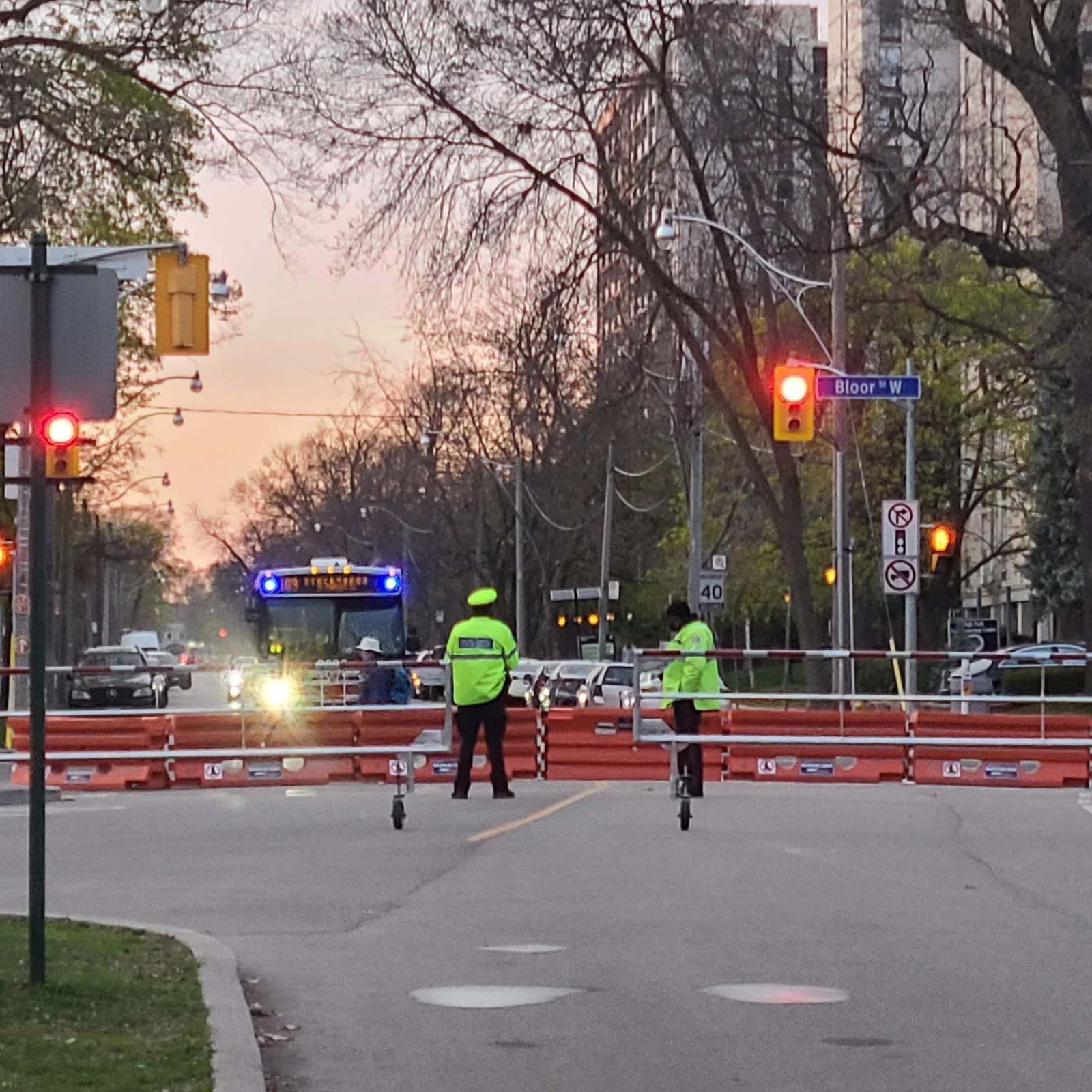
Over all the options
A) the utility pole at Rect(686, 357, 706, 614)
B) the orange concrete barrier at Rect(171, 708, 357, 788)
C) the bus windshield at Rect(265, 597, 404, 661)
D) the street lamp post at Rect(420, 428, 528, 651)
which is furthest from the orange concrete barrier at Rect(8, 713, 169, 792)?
the street lamp post at Rect(420, 428, 528, 651)

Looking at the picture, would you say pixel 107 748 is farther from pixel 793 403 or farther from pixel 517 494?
pixel 517 494

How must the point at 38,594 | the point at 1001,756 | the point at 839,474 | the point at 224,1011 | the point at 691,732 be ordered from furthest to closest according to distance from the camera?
the point at 839,474
the point at 1001,756
the point at 691,732
the point at 38,594
the point at 224,1011

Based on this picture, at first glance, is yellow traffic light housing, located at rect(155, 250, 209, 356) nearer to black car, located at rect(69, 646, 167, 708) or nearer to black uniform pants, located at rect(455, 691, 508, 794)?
black uniform pants, located at rect(455, 691, 508, 794)

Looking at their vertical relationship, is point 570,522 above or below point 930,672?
above

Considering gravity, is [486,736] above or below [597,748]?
above

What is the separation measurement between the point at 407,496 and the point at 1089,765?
6163cm

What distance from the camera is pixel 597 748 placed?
88.4 feet

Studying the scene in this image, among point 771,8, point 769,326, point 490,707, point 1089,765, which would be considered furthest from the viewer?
point 769,326

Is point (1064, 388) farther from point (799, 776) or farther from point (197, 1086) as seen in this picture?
point (197, 1086)

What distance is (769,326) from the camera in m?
37.8

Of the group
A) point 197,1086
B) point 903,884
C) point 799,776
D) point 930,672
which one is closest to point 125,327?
point 930,672

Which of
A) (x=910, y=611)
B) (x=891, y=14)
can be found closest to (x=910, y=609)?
(x=910, y=611)

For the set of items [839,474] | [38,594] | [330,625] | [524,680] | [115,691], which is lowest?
[115,691]

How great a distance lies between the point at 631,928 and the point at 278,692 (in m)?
13.8
